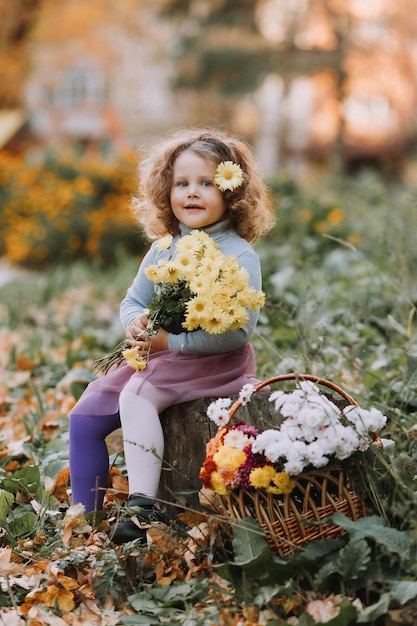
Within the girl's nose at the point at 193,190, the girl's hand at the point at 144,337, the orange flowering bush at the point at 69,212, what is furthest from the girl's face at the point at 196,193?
the orange flowering bush at the point at 69,212

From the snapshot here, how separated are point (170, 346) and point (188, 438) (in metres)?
0.30

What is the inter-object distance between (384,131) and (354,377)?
29702 millimetres

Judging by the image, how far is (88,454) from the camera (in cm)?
293

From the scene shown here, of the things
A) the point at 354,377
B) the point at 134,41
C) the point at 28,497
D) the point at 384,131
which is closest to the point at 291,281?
the point at 354,377

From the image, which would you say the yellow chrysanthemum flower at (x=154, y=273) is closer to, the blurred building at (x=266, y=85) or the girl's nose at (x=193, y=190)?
the girl's nose at (x=193, y=190)

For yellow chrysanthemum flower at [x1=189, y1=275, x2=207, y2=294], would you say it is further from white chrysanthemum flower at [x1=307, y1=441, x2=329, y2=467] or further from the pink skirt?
white chrysanthemum flower at [x1=307, y1=441, x2=329, y2=467]

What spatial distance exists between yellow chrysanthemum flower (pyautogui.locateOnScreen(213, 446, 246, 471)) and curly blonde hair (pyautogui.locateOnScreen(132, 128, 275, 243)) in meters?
0.99

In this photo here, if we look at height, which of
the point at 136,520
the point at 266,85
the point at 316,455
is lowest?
the point at 136,520

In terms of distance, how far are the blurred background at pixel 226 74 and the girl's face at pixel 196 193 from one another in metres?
14.1

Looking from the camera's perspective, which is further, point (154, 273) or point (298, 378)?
point (154, 273)

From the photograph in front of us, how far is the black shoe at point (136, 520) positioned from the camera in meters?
2.62

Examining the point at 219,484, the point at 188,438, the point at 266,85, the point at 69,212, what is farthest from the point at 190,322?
the point at 266,85

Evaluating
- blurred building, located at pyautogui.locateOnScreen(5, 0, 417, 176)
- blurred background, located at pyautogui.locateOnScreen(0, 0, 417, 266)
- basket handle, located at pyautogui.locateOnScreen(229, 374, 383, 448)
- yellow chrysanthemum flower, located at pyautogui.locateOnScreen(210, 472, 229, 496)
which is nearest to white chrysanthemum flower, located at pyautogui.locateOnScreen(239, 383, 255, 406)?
basket handle, located at pyautogui.locateOnScreen(229, 374, 383, 448)

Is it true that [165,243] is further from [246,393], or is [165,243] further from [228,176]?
[246,393]
